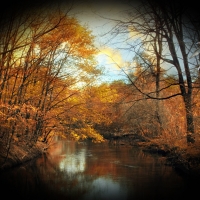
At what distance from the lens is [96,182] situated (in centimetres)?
992

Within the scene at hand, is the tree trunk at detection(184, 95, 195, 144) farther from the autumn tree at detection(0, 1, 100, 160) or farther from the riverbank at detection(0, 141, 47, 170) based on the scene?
the riverbank at detection(0, 141, 47, 170)

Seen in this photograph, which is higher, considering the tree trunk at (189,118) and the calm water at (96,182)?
the tree trunk at (189,118)

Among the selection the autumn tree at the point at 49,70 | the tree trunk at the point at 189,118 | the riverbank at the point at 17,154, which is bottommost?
the riverbank at the point at 17,154

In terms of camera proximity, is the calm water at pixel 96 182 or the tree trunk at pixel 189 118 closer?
the calm water at pixel 96 182

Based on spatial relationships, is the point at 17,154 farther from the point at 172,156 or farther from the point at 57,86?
the point at 172,156

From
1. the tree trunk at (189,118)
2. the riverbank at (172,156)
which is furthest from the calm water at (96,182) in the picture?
the tree trunk at (189,118)

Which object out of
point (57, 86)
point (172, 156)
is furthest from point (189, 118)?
point (57, 86)

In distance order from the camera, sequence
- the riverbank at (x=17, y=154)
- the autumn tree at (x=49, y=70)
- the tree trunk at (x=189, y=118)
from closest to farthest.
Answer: the tree trunk at (x=189, y=118) → the riverbank at (x=17, y=154) → the autumn tree at (x=49, y=70)

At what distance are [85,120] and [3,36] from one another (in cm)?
708

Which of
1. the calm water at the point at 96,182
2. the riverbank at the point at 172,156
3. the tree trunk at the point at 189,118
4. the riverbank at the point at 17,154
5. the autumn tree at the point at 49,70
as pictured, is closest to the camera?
the calm water at the point at 96,182

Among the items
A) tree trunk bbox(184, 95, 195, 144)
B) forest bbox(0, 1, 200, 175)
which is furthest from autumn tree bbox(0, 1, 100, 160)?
tree trunk bbox(184, 95, 195, 144)

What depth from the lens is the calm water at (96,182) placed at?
8.38 m

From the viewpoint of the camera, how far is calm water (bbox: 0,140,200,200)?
27.5 ft

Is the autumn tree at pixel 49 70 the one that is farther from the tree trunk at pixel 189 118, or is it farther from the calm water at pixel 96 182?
the tree trunk at pixel 189 118
